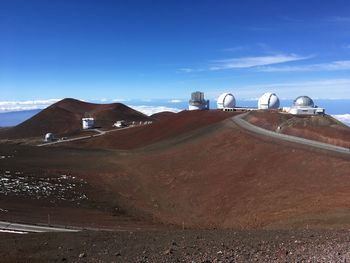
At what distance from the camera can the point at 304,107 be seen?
57719mm

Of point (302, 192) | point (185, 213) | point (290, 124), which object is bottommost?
point (185, 213)

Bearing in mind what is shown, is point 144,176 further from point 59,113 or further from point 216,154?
point 59,113

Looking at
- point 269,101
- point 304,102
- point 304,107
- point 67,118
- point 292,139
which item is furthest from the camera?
point 67,118

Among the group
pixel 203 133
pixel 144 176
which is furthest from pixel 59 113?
pixel 144 176

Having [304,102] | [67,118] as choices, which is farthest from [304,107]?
[67,118]

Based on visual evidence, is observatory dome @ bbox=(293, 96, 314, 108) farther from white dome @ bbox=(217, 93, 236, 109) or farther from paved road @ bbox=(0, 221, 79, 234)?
paved road @ bbox=(0, 221, 79, 234)

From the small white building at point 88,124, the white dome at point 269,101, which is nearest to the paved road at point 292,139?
the white dome at point 269,101

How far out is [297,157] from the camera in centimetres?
3253

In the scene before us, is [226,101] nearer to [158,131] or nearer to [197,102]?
[197,102]

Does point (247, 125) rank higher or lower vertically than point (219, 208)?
higher

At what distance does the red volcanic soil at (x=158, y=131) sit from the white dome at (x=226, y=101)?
8164mm

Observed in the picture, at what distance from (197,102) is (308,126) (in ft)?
153

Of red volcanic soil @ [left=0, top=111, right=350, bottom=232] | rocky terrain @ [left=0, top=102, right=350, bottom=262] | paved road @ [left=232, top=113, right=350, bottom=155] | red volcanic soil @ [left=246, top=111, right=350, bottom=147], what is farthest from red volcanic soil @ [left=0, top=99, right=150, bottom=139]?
red volcanic soil @ [left=246, top=111, right=350, bottom=147]

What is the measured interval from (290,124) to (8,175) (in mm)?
27549
